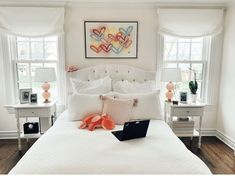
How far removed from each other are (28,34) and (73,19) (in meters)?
0.77

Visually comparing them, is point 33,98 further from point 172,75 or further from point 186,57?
point 186,57

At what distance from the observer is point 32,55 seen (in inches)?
142

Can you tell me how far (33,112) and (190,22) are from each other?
292 cm

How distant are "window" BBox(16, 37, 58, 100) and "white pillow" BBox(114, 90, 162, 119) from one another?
149 centimetres

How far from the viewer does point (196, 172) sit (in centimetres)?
160

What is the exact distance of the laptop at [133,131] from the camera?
2074mm

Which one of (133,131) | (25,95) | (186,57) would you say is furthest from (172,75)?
(25,95)

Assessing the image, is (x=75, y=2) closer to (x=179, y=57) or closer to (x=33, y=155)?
(x=179, y=57)

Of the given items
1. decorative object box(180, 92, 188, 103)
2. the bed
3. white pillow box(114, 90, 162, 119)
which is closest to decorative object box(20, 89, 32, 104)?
the bed

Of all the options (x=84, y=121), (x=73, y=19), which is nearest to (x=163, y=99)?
(x=84, y=121)

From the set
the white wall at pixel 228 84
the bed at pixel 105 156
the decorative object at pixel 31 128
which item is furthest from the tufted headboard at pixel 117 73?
the bed at pixel 105 156

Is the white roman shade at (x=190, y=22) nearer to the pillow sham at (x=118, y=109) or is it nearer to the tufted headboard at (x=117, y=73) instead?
the tufted headboard at (x=117, y=73)

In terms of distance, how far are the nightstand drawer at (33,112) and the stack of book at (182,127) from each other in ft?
6.47

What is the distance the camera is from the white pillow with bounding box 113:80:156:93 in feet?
10.4
